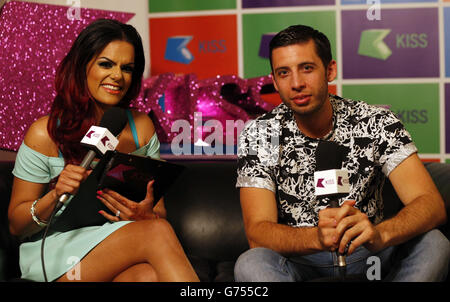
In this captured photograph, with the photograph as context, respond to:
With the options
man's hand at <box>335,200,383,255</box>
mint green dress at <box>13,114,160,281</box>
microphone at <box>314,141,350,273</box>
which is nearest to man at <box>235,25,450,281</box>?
man's hand at <box>335,200,383,255</box>

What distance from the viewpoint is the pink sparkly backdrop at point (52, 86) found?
2.28 metres

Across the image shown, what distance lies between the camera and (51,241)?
1558mm

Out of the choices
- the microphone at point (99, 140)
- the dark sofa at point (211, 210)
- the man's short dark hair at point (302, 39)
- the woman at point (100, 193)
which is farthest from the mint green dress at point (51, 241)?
the man's short dark hair at point (302, 39)

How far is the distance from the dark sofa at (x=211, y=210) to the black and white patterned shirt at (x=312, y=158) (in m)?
0.42

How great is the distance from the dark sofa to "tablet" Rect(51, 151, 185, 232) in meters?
0.45

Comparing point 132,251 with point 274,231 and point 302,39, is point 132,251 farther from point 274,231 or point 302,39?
point 302,39

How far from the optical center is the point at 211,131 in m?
2.44

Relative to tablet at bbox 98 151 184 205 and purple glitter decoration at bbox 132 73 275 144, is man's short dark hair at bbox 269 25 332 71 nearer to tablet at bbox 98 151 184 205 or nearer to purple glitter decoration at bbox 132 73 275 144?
tablet at bbox 98 151 184 205

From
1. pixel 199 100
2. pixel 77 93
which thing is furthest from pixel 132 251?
pixel 199 100

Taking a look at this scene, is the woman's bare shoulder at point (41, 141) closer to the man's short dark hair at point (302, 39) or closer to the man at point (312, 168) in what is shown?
the man at point (312, 168)

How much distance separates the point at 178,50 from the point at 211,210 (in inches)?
45.0

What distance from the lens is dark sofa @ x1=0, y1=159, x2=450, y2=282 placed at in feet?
6.61
